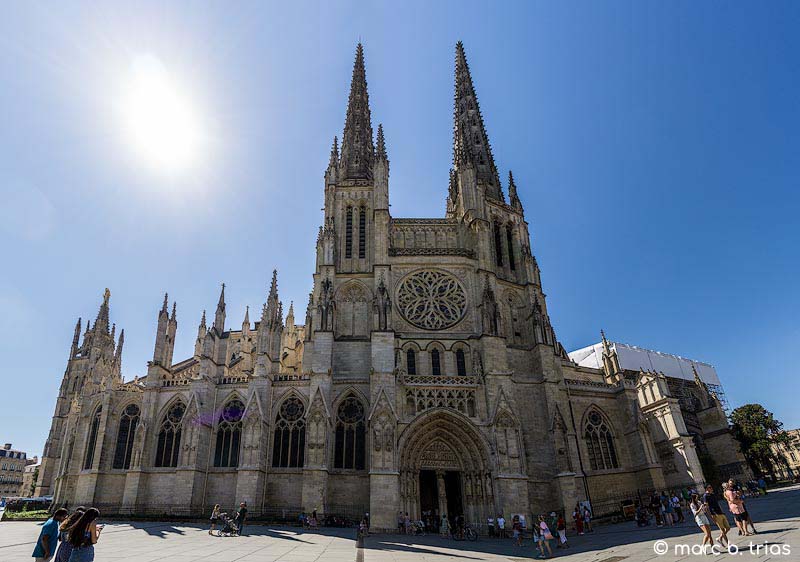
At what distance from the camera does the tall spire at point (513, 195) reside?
34.5 metres

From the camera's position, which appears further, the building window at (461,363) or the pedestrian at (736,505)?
the building window at (461,363)

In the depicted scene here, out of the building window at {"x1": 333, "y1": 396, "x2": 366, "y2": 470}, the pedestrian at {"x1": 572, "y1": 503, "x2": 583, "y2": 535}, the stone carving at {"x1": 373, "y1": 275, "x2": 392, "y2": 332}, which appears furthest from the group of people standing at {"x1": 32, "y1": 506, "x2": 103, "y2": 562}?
the stone carving at {"x1": 373, "y1": 275, "x2": 392, "y2": 332}

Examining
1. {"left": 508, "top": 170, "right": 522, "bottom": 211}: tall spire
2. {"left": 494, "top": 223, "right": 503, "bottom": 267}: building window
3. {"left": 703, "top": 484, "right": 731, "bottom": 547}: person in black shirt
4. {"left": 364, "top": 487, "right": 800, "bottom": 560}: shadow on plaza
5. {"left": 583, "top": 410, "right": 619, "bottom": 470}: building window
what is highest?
{"left": 508, "top": 170, "right": 522, "bottom": 211}: tall spire

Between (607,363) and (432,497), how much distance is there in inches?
618

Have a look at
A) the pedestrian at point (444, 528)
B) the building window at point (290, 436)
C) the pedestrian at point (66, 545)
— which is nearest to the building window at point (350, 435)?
the building window at point (290, 436)

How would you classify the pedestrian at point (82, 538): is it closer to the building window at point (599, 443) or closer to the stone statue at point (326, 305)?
the stone statue at point (326, 305)

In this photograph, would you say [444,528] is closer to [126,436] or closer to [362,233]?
[362,233]

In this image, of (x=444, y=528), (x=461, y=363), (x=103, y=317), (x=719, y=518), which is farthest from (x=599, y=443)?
(x=103, y=317)

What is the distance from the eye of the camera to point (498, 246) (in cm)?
3250

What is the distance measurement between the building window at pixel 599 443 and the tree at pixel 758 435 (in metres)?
21.9

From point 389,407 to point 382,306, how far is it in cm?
611

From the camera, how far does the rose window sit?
28375 millimetres

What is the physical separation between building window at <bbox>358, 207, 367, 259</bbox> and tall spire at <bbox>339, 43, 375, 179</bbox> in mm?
4803

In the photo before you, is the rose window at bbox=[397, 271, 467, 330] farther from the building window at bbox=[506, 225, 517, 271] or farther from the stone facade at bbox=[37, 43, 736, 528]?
the building window at bbox=[506, 225, 517, 271]
